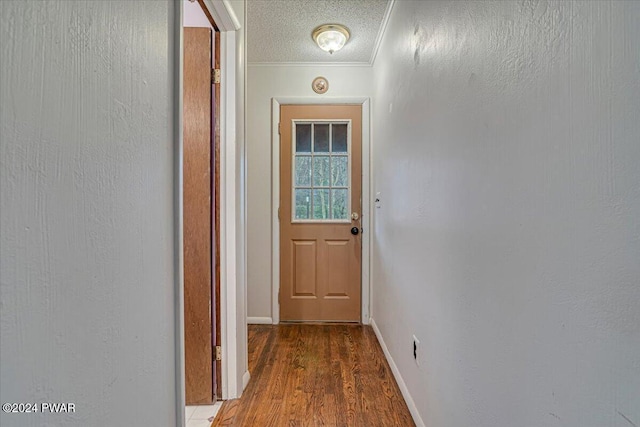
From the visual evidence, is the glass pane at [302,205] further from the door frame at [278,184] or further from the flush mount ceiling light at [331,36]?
the flush mount ceiling light at [331,36]

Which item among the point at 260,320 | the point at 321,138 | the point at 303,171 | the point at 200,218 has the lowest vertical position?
the point at 260,320

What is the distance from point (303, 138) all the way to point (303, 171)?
30 cm

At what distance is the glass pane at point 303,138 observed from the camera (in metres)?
3.02

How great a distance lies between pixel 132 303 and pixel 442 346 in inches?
40.9

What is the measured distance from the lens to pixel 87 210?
0.67m

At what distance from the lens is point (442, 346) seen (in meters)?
1.22

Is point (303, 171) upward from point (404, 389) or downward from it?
upward

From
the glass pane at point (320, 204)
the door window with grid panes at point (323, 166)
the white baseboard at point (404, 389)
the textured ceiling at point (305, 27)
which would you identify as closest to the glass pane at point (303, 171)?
the door window with grid panes at point (323, 166)

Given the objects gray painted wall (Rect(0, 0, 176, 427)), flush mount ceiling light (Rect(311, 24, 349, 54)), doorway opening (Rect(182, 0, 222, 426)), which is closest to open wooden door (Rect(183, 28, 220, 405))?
doorway opening (Rect(182, 0, 222, 426))

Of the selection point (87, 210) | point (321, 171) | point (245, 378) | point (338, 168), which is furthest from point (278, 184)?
point (87, 210)

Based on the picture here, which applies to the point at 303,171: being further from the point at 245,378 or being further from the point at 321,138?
the point at 245,378

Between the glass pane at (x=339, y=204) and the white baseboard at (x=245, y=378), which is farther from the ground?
the glass pane at (x=339, y=204)

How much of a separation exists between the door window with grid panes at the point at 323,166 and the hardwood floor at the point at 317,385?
42.4 inches

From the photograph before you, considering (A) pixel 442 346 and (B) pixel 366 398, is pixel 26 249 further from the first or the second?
(B) pixel 366 398
